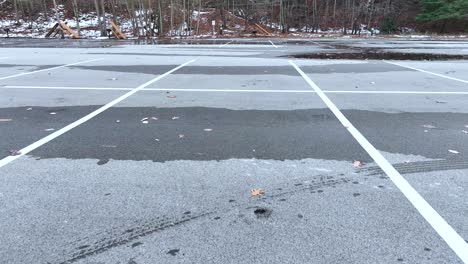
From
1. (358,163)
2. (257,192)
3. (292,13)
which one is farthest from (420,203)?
(292,13)

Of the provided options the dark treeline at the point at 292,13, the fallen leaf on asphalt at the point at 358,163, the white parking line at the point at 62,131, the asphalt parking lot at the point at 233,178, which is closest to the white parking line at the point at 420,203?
the asphalt parking lot at the point at 233,178

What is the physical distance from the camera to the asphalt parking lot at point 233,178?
3.14 m

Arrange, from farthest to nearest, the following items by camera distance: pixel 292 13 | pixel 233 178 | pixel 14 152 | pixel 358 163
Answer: pixel 292 13, pixel 14 152, pixel 358 163, pixel 233 178

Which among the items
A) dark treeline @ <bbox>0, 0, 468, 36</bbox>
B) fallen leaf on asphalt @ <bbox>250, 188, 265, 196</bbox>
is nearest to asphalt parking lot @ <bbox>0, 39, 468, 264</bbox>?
fallen leaf on asphalt @ <bbox>250, 188, 265, 196</bbox>

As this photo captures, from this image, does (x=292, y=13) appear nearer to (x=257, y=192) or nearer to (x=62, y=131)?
(x=62, y=131)

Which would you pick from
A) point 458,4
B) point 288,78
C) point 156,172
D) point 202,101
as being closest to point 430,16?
point 458,4

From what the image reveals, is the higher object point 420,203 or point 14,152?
point 14,152

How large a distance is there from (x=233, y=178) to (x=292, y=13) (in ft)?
198

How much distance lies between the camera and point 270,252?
3.04m

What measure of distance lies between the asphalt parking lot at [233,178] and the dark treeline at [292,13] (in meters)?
46.1

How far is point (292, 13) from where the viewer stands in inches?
2409

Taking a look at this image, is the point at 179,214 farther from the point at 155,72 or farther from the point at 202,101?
the point at 155,72

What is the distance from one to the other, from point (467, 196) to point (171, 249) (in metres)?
2.93

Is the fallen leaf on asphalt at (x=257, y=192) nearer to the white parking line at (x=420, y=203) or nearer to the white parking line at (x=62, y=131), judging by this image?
the white parking line at (x=420, y=203)
